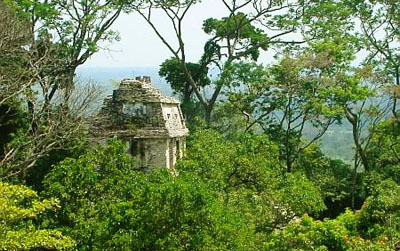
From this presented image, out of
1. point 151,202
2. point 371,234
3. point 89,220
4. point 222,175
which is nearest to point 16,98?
point 222,175

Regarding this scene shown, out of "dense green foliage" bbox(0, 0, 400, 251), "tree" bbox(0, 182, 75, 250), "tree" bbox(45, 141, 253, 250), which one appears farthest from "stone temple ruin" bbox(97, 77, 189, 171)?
"tree" bbox(0, 182, 75, 250)

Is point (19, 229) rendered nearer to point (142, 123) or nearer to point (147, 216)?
point (147, 216)

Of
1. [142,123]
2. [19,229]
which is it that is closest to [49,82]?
[142,123]

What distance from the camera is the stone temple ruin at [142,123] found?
2006 cm

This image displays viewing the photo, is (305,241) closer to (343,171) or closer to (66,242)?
(66,242)

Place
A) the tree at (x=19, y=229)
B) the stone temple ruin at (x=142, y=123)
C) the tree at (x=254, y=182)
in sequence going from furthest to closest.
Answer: the stone temple ruin at (x=142, y=123) < the tree at (x=254, y=182) < the tree at (x=19, y=229)

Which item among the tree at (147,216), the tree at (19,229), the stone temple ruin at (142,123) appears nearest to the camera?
the tree at (19,229)

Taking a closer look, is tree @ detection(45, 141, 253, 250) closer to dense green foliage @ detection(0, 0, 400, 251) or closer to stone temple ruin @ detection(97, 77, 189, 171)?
dense green foliage @ detection(0, 0, 400, 251)

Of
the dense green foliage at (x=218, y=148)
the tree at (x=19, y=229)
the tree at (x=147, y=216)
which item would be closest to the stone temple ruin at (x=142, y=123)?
the dense green foliage at (x=218, y=148)

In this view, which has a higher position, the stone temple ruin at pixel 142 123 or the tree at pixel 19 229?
the stone temple ruin at pixel 142 123

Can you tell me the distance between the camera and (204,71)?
31719 millimetres

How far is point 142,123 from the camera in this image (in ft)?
66.5

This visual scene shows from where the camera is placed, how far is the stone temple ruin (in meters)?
20.1

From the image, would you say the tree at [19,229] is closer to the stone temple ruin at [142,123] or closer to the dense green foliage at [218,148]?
the dense green foliage at [218,148]
